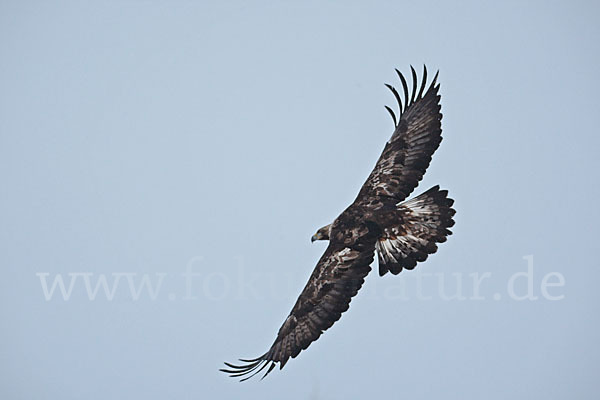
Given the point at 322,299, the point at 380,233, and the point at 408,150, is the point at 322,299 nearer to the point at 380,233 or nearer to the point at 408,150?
the point at 380,233

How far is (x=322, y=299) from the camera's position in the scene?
373 inches

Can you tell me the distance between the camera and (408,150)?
380 inches

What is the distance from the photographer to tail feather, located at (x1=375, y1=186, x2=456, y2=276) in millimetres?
9438

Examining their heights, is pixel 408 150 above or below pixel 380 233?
above

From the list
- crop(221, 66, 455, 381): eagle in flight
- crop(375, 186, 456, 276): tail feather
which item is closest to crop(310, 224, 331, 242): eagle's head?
crop(221, 66, 455, 381): eagle in flight

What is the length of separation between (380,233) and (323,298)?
3.69 feet

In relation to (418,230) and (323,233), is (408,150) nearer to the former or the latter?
(418,230)

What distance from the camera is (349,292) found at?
9.38 meters

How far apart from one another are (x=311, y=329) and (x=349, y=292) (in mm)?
697

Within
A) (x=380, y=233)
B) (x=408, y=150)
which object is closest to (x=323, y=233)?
(x=380, y=233)

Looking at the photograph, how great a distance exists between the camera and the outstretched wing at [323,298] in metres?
9.34

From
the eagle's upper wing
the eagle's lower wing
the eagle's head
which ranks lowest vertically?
the eagle's lower wing

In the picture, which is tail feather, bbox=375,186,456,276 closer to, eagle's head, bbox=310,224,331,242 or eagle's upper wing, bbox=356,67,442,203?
eagle's upper wing, bbox=356,67,442,203

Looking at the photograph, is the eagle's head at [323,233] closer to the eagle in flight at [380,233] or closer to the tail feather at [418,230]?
the eagle in flight at [380,233]
